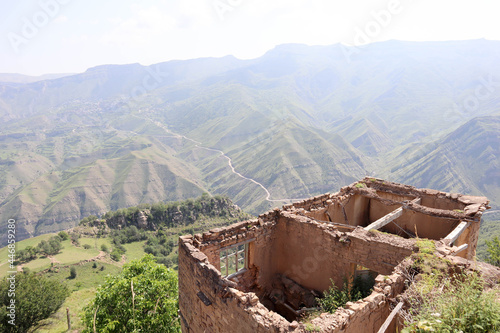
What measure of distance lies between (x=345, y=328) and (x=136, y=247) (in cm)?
7216

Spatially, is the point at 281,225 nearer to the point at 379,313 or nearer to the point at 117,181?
the point at 379,313

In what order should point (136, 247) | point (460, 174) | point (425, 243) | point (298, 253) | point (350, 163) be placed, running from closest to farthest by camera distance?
1. point (425, 243)
2. point (298, 253)
3. point (136, 247)
4. point (460, 174)
5. point (350, 163)

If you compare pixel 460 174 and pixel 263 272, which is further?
pixel 460 174

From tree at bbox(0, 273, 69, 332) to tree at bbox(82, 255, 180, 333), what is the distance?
1024 centimetres

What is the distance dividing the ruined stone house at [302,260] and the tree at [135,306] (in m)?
2.42

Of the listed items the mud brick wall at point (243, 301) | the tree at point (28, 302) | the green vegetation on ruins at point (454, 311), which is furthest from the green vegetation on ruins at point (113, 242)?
the green vegetation on ruins at point (454, 311)

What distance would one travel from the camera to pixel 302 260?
12031 millimetres

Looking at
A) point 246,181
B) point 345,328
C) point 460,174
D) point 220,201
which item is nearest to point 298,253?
point 345,328

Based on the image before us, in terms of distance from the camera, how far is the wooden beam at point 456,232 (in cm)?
1043

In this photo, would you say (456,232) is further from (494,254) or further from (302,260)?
(494,254)

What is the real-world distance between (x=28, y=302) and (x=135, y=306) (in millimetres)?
14514

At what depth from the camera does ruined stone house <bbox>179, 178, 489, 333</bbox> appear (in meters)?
7.31

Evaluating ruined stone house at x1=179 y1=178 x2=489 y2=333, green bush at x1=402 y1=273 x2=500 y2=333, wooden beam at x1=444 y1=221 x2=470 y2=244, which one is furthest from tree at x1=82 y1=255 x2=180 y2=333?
wooden beam at x1=444 y1=221 x2=470 y2=244

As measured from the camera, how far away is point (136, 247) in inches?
2781
